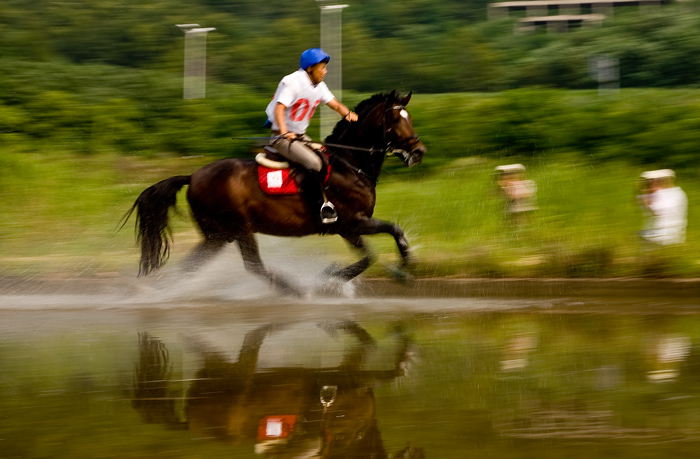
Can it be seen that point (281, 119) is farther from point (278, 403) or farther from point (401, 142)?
point (278, 403)

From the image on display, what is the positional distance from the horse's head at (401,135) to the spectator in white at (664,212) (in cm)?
343

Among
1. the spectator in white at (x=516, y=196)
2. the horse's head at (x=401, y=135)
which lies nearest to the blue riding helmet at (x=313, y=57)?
the horse's head at (x=401, y=135)

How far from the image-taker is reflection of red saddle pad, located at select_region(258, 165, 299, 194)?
10008mm

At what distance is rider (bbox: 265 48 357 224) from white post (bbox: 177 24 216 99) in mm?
12700

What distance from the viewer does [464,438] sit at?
4.67 metres

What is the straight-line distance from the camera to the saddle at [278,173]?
393 inches

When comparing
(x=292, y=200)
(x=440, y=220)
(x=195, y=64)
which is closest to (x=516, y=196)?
(x=440, y=220)

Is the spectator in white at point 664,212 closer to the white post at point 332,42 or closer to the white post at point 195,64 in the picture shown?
the white post at point 332,42

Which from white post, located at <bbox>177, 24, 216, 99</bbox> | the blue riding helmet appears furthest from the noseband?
white post, located at <bbox>177, 24, 216, 99</bbox>

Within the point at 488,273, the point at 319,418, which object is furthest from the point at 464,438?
the point at 488,273

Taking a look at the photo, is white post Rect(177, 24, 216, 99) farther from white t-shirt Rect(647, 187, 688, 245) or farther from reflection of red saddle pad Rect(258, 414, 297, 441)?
reflection of red saddle pad Rect(258, 414, 297, 441)

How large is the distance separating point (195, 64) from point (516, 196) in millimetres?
18864

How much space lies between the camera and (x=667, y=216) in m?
11.5

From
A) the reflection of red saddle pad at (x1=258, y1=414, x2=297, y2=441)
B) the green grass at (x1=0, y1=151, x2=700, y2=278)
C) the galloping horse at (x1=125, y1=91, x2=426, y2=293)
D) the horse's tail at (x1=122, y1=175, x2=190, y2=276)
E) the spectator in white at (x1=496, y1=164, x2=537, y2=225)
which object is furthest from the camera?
the spectator in white at (x1=496, y1=164, x2=537, y2=225)
